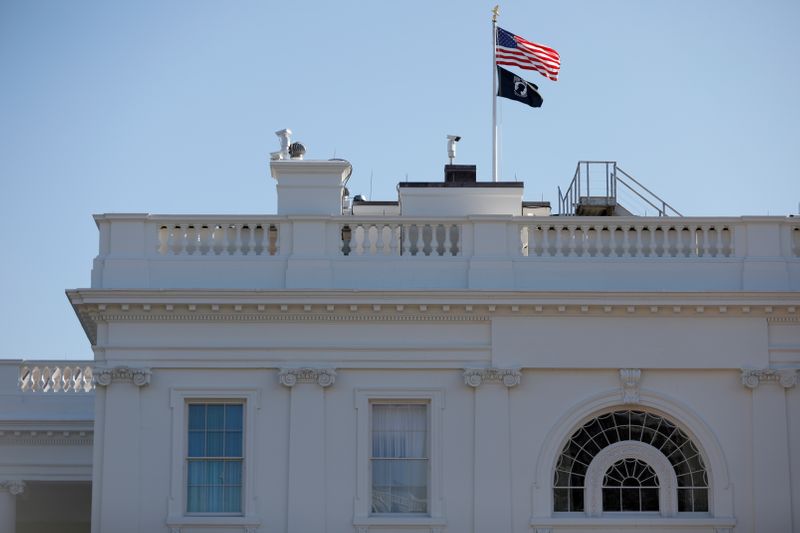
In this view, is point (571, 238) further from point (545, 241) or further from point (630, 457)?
point (630, 457)

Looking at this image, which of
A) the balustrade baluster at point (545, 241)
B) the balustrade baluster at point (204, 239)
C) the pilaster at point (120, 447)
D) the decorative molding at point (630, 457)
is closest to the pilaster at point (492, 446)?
the decorative molding at point (630, 457)

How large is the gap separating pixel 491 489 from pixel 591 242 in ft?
15.8

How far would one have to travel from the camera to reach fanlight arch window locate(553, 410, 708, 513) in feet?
104

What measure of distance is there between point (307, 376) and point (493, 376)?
319 centimetres

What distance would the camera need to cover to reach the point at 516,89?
125ft

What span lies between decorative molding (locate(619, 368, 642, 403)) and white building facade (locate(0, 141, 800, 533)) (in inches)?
1.1

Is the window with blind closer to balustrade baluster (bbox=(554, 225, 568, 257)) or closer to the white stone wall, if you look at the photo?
the white stone wall

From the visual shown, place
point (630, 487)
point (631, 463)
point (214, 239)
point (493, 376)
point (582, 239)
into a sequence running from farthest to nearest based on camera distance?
point (582, 239) → point (214, 239) → point (631, 463) → point (630, 487) → point (493, 376)

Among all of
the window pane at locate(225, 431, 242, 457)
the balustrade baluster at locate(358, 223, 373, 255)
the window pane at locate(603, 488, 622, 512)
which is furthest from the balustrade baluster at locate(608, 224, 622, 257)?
the window pane at locate(225, 431, 242, 457)

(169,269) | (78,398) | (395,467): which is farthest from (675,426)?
(78,398)

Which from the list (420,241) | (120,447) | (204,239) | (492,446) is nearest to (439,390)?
(492,446)

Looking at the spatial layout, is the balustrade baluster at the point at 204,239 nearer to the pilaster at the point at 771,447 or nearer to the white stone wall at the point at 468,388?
the white stone wall at the point at 468,388

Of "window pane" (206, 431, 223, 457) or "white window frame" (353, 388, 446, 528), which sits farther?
"window pane" (206, 431, 223, 457)

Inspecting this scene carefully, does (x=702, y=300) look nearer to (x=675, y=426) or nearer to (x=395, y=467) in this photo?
(x=675, y=426)
